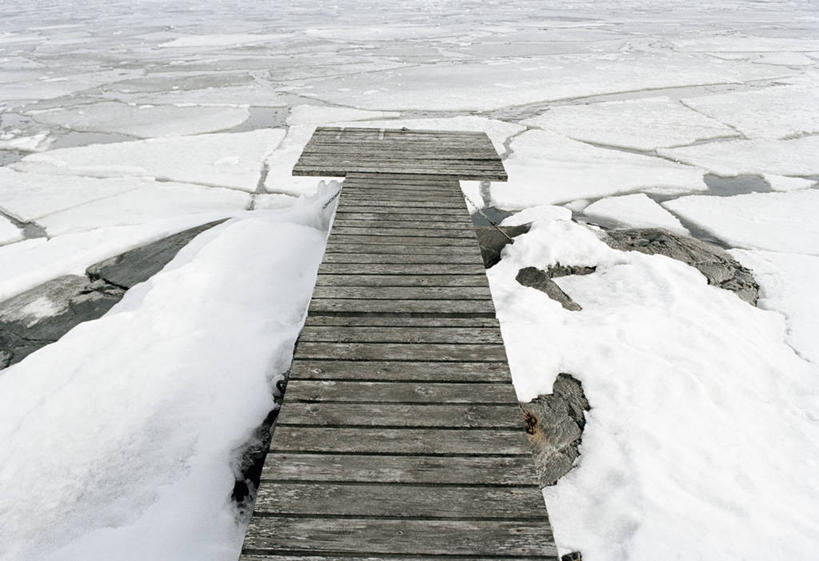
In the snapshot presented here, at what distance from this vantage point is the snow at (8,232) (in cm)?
568

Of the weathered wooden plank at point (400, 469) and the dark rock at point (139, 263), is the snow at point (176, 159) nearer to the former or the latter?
the dark rock at point (139, 263)

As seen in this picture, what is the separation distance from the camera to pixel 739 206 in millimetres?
6477

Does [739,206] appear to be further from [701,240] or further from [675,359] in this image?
[675,359]

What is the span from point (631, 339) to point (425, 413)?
2148 millimetres

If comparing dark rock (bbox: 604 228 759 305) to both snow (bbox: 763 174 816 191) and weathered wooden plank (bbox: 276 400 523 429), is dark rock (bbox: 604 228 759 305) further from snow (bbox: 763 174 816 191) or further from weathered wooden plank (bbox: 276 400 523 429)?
weathered wooden plank (bbox: 276 400 523 429)

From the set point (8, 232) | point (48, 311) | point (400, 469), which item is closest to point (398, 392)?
point (400, 469)

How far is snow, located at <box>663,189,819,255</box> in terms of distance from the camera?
564cm

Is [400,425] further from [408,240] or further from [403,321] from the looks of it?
[408,240]

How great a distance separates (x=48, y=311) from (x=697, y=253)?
5.82 meters

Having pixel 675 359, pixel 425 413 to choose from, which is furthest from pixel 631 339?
pixel 425 413

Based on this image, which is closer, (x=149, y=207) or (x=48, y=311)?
(x=48, y=311)

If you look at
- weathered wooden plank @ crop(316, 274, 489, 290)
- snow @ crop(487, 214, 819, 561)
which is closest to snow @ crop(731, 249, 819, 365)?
snow @ crop(487, 214, 819, 561)

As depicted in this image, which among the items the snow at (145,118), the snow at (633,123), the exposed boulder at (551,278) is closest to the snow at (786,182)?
the snow at (633,123)

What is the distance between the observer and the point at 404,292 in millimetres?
3371
